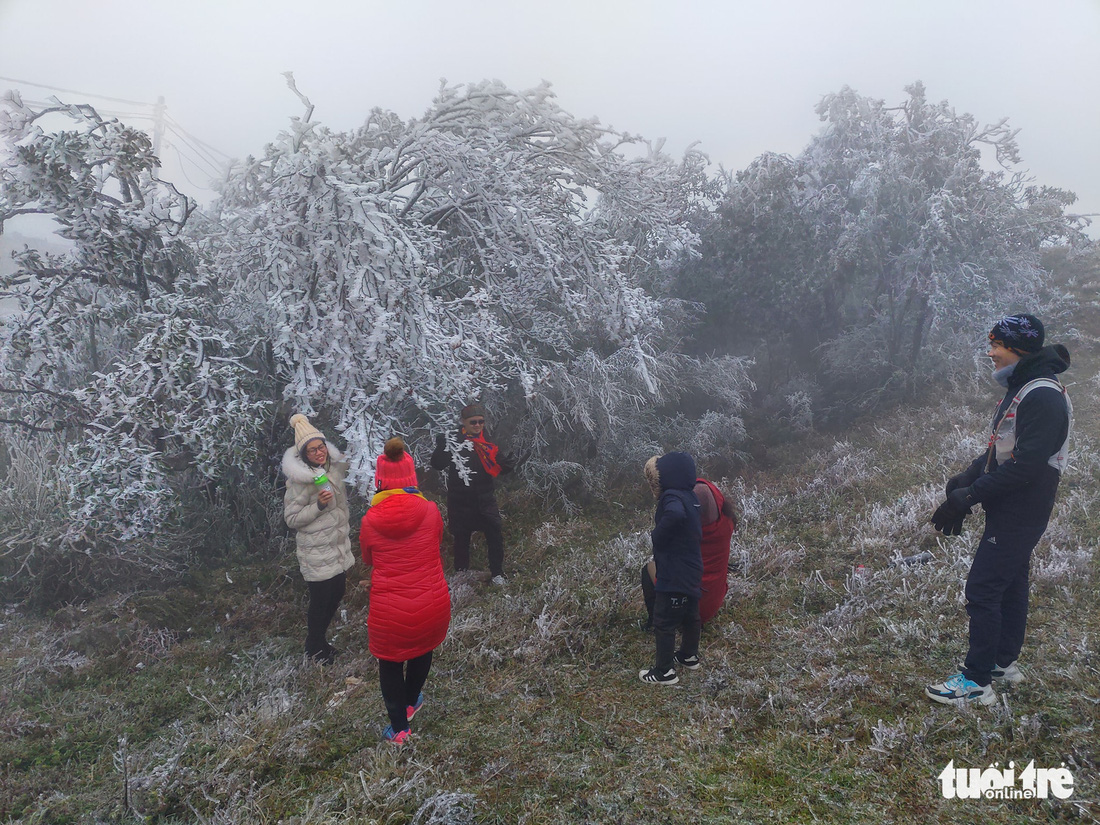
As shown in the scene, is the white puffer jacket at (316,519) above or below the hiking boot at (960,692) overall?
above

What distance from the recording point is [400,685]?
3.35 metres

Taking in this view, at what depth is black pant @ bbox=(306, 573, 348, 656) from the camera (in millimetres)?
4324

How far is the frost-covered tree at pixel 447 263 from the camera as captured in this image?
548 centimetres

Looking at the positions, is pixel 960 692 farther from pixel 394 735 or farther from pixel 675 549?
pixel 394 735

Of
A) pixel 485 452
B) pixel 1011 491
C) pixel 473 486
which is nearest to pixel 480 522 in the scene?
pixel 473 486

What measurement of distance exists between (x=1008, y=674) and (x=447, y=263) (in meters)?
6.60

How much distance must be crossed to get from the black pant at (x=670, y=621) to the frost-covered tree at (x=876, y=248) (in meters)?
8.41

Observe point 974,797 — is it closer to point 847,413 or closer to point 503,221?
point 503,221

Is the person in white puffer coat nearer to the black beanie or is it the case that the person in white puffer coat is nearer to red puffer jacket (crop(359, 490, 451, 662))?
red puffer jacket (crop(359, 490, 451, 662))

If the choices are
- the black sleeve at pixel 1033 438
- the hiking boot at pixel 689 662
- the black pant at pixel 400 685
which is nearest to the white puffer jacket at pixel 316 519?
the black pant at pixel 400 685

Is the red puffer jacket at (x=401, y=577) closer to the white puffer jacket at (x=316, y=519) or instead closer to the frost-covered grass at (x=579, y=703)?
the frost-covered grass at (x=579, y=703)

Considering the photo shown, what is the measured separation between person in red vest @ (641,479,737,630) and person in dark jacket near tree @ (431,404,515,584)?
211 centimetres

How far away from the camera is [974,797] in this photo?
8.71ft

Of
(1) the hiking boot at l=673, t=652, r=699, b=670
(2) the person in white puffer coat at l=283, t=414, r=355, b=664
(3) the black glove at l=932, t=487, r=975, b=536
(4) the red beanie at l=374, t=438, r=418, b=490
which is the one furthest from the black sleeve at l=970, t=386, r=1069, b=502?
(2) the person in white puffer coat at l=283, t=414, r=355, b=664
